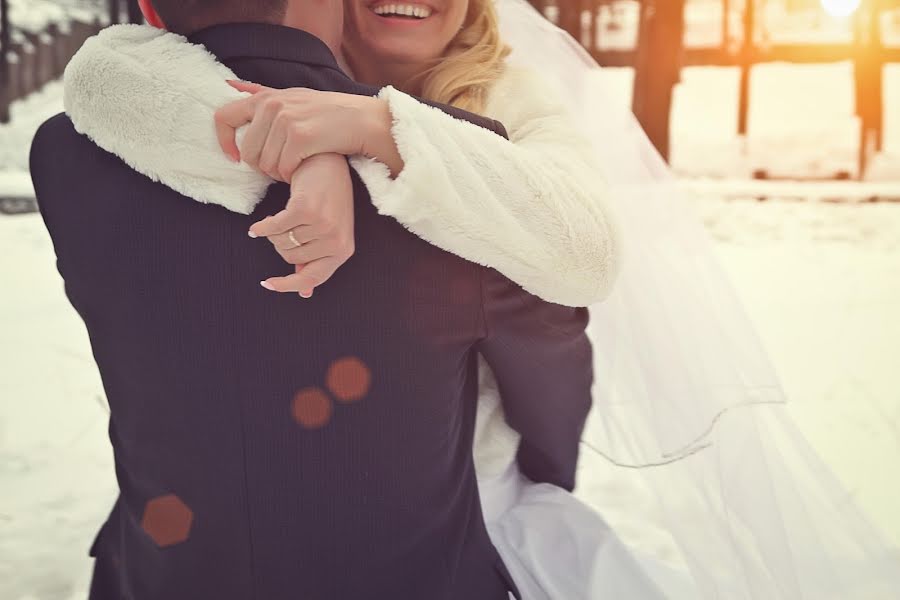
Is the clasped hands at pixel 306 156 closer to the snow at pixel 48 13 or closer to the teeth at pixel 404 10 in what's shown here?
the teeth at pixel 404 10

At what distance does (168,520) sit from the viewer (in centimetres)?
102

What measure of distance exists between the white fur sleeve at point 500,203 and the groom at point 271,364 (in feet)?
0.14

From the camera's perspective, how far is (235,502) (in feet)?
3.15

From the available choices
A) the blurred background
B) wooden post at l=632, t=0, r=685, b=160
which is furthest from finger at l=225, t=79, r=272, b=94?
wooden post at l=632, t=0, r=685, b=160

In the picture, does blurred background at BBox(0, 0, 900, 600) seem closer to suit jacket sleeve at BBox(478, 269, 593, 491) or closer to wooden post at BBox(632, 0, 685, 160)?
wooden post at BBox(632, 0, 685, 160)

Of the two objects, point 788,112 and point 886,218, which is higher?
point 788,112

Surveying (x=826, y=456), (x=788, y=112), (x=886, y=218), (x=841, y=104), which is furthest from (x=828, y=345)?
(x=841, y=104)

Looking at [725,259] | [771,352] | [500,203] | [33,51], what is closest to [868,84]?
[725,259]

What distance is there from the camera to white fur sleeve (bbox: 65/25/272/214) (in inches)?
32.9

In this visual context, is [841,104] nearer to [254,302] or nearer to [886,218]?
[886,218]

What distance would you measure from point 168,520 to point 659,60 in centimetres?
631

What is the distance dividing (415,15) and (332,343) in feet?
3.21

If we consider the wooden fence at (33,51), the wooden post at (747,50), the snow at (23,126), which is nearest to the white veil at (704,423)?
the snow at (23,126)

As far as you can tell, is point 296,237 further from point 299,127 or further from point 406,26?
point 406,26
